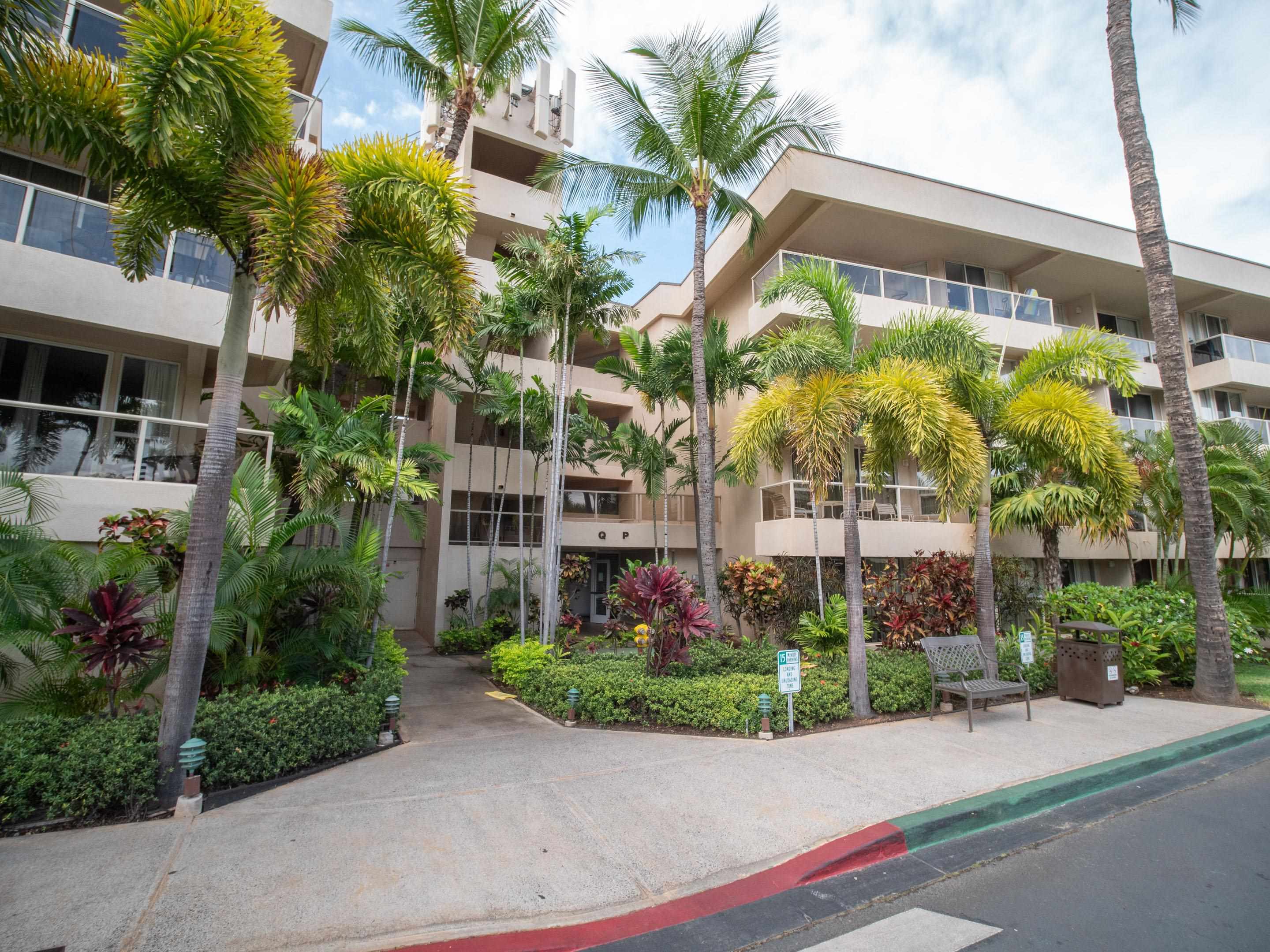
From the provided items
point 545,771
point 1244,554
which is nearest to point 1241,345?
point 1244,554

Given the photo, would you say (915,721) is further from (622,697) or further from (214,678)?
(214,678)

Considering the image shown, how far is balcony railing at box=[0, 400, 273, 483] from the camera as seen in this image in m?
7.24

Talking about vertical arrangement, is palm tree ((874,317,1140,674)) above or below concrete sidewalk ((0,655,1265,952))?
above

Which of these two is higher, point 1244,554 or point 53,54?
point 53,54

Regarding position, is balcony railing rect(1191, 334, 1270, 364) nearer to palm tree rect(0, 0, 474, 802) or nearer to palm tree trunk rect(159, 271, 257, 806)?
palm tree rect(0, 0, 474, 802)

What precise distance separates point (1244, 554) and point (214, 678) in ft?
87.8

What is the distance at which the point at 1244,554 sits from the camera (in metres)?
18.9

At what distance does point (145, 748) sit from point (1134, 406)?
25.5 metres

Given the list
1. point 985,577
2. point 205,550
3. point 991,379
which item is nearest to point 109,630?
point 205,550

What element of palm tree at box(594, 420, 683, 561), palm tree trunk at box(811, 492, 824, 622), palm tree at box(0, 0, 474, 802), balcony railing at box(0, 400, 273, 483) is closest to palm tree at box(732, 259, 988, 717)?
palm tree trunk at box(811, 492, 824, 622)

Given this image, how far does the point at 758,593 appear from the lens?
1221 cm

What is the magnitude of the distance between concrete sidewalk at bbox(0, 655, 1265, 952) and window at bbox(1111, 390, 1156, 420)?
50.3 feet

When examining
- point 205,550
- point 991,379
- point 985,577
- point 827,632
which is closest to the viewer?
point 205,550

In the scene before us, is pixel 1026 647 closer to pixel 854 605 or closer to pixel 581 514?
pixel 854 605
